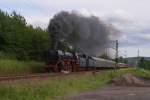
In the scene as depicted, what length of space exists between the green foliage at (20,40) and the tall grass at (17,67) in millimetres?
3394

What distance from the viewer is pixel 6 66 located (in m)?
42.5

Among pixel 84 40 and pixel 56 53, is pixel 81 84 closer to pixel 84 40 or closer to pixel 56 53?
pixel 56 53

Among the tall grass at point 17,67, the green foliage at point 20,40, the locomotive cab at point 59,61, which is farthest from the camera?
the green foliage at point 20,40

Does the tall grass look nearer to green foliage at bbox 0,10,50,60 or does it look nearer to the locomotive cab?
the locomotive cab

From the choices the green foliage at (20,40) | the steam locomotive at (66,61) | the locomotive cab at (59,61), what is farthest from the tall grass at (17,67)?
the green foliage at (20,40)

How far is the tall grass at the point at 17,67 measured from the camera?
4225 centimetres

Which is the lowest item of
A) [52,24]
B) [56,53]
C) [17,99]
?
[17,99]

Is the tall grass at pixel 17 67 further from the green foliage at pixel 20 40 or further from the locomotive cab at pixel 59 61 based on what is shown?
the green foliage at pixel 20 40

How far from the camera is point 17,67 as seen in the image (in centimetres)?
4453

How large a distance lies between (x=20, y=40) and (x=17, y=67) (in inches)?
338

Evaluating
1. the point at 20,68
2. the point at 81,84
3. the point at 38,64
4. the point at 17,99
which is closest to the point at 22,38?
the point at 38,64

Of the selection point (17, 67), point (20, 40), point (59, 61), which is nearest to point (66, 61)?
point (59, 61)

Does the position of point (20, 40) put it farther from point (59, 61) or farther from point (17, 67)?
point (59, 61)

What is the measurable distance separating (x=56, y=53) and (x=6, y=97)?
24.8 m
